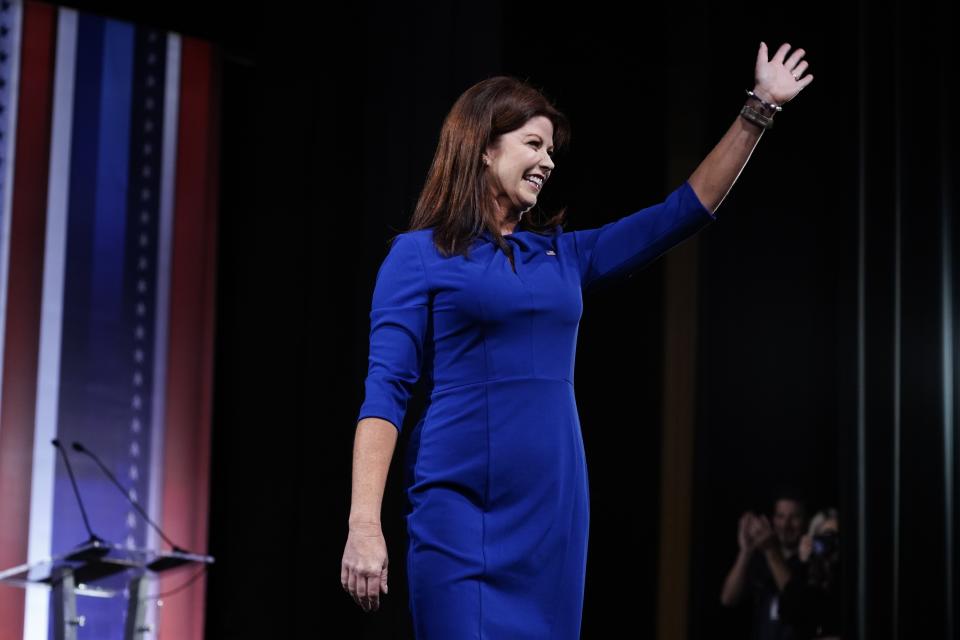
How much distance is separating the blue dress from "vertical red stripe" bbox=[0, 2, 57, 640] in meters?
2.54

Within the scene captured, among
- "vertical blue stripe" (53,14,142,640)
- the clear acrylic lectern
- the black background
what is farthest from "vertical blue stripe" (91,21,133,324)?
the clear acrylic lectern

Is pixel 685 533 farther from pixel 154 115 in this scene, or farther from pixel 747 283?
pixel 154 115

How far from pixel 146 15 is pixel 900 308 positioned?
2.64m

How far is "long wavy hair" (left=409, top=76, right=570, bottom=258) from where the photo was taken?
1.79 metres

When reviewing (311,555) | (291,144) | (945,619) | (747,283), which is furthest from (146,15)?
(945,619)

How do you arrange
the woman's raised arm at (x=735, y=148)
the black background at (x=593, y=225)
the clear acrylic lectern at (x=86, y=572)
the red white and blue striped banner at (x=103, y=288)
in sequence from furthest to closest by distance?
the red white and blue striped banner at (x=103, y=288)
the black background at (x=593, y=225)
the clear acrylic lectern at (x=86, y=572)
the woman's raised arm at (x=735, y=148)

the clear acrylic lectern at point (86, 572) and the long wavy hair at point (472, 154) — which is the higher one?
the long wavy hair at point (472, 154)

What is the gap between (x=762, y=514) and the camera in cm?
418

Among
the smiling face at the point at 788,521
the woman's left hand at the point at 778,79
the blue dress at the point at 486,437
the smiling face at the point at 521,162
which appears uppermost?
the woman's left hand at the point at 778,79

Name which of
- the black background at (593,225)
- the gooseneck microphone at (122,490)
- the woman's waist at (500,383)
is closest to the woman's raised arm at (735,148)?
the woman's waist at (500,383)

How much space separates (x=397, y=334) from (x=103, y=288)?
269 cm

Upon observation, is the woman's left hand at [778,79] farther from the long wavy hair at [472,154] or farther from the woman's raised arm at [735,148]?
the long wavy hair at [472,154]

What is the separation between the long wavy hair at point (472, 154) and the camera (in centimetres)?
179

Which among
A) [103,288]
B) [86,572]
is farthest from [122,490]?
[103,288]
